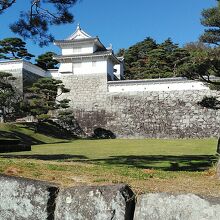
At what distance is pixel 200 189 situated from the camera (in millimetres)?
2273

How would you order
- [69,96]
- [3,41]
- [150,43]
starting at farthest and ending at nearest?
1. [150,43]
2. [3,41]
3. [69,96]

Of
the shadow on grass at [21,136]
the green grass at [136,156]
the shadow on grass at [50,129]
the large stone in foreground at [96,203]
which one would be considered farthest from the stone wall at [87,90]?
the large stone in foreground at [96,203]

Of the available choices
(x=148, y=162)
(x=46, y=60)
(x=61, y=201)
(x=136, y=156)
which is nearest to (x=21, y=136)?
(x=136, y=156)

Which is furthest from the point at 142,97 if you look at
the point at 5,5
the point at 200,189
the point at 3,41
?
the point at 200,189

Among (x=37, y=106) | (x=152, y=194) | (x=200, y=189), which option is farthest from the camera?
(x=37, y=106)

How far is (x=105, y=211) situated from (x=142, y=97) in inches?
1037

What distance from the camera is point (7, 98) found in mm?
24641

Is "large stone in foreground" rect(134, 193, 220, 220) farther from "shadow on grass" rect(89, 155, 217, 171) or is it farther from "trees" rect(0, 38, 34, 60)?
"trees" rect(0, 38, 34, 60)

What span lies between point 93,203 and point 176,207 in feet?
1.49

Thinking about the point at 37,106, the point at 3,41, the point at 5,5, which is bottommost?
the point at 37,106

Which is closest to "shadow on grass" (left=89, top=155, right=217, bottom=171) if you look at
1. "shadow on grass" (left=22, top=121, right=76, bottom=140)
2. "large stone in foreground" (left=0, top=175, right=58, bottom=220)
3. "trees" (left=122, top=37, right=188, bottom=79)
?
"large stone in foreground" (left=0, top=175, right=58, bottom=220)

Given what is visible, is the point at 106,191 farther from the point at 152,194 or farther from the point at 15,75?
the point at 15,75

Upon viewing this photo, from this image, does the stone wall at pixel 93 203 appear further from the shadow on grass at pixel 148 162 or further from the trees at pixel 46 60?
the trees at pixel 46 60

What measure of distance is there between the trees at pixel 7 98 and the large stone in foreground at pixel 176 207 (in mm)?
21986
